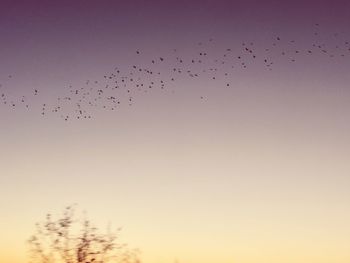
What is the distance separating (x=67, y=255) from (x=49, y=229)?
165cm

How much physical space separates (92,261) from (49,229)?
268 cm

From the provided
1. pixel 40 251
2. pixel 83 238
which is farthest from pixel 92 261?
pixel 40 251

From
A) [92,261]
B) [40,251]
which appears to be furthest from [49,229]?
[92,261]

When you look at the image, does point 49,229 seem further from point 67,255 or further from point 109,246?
point 109,246

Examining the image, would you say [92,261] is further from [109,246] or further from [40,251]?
[40,251]

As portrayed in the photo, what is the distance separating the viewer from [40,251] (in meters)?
21.0

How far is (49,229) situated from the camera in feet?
70.5

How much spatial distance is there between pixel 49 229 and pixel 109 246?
3.10 m

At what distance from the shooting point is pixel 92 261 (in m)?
21.1

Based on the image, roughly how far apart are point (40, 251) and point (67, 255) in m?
1.36

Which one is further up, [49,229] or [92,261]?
[49,229]

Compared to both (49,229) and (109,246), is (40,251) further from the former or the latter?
(109,246)

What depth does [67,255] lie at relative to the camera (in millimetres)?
20875
